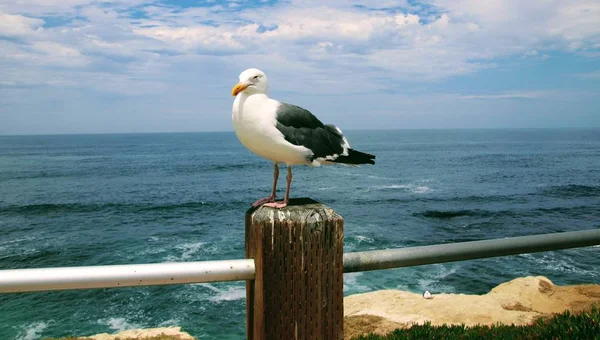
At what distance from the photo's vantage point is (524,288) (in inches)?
470

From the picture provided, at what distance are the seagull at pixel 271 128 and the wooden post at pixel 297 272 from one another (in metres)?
0.81

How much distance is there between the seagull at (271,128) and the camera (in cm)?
286

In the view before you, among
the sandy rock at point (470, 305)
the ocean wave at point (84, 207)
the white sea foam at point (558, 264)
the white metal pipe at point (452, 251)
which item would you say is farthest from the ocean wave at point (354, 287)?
the ocean wave at point (84, 207)

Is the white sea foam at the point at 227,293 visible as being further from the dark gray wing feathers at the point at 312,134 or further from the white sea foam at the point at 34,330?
the dark gray wing feathers at the point at 312,134

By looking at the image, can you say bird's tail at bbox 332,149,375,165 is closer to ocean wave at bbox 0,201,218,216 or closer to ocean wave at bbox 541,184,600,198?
ocean wave at bbox 0,201,218,216

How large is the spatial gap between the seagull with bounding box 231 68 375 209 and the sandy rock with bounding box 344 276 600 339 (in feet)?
22.1

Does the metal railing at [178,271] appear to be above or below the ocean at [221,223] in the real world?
above

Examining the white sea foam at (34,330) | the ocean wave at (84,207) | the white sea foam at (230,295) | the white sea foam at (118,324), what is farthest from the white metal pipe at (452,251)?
the ocean wave at (84,207)

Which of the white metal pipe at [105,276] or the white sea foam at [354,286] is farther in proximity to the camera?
the white sea foam at [354,286]

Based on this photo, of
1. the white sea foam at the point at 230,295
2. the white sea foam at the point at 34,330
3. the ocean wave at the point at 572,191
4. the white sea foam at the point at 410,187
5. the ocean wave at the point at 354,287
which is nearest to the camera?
the white sea foam at the point at 34,330

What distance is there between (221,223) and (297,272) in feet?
91.9

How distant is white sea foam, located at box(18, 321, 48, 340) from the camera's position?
527 inches

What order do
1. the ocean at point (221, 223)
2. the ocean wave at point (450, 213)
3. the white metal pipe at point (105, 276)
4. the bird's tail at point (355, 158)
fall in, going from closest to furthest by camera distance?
the white metal pipe at point (105, 276) → the bird's tail at point (355, 158) → the ocean at point (221, 223) → the ocean wave at point (450, 213)

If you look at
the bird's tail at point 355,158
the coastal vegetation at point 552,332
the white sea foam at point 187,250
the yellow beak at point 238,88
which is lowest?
the white sea foam at point 187,250
